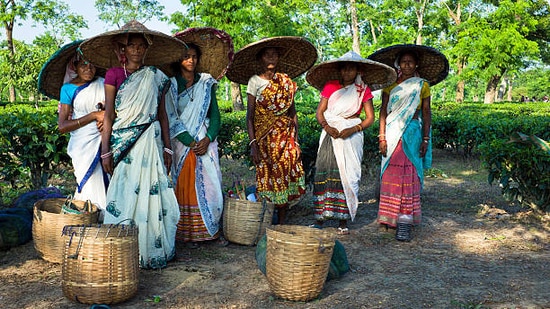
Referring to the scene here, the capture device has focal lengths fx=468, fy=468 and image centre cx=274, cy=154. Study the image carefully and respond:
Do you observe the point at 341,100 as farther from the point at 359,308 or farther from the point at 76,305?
the point at 76,305

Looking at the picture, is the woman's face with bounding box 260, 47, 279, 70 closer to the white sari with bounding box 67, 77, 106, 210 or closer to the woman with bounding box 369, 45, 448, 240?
the woman with bounding box 369, 45, 448, 240

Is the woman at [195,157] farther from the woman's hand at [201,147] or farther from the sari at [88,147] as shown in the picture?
the sari at [88,147]

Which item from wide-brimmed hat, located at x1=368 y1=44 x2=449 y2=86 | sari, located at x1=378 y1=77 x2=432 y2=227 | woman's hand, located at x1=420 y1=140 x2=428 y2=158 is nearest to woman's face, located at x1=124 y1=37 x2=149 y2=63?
wide-brimmed hat, located at x1=368 y1=44 x2=449 y2=86

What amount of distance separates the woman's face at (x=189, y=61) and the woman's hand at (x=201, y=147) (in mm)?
712

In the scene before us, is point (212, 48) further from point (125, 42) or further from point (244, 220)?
point (244, 220)

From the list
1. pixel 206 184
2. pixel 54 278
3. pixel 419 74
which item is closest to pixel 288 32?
pixel 419 74

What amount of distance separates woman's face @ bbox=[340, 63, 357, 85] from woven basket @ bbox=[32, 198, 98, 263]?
9.43 feet

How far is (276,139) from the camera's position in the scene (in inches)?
204

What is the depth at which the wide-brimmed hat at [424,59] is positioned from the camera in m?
5.03

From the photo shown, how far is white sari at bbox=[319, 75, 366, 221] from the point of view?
200 inches

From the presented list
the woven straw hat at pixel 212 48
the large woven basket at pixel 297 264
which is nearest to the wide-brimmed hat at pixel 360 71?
the woven straw hat at pixel 212 48

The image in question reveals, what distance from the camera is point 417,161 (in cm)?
509

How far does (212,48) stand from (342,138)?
1685 millimetres

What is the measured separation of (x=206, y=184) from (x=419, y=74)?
2.83 meters
